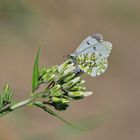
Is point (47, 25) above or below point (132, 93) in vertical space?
above

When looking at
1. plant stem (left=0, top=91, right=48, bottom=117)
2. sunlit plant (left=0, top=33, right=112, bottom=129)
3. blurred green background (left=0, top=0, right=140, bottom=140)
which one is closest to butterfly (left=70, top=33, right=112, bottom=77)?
sunlit plant (left=0, top=33, right=112, bottom=129)

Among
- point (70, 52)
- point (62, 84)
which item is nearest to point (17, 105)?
point (62, 84)

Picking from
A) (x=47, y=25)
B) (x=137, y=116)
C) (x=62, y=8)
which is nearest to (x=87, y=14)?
(x=62, y=8)

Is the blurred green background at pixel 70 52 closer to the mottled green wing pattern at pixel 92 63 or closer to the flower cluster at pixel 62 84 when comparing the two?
the flower cluster at pixel 62 84

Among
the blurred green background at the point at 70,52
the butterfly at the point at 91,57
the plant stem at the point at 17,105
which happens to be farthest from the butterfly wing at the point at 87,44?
the blurred green background at the point at 70,52

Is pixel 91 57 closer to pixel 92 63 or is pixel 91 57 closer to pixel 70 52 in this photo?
pixel 92 63

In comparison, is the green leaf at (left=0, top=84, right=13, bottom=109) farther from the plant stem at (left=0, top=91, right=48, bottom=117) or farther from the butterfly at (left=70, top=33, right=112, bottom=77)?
the butterfly at (left=70, top=33, right=112, bottom=77)

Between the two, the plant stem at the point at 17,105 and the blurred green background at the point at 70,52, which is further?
the blurred green background at the point at 70,52

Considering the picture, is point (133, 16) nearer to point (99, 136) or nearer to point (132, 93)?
point (132, 93)
